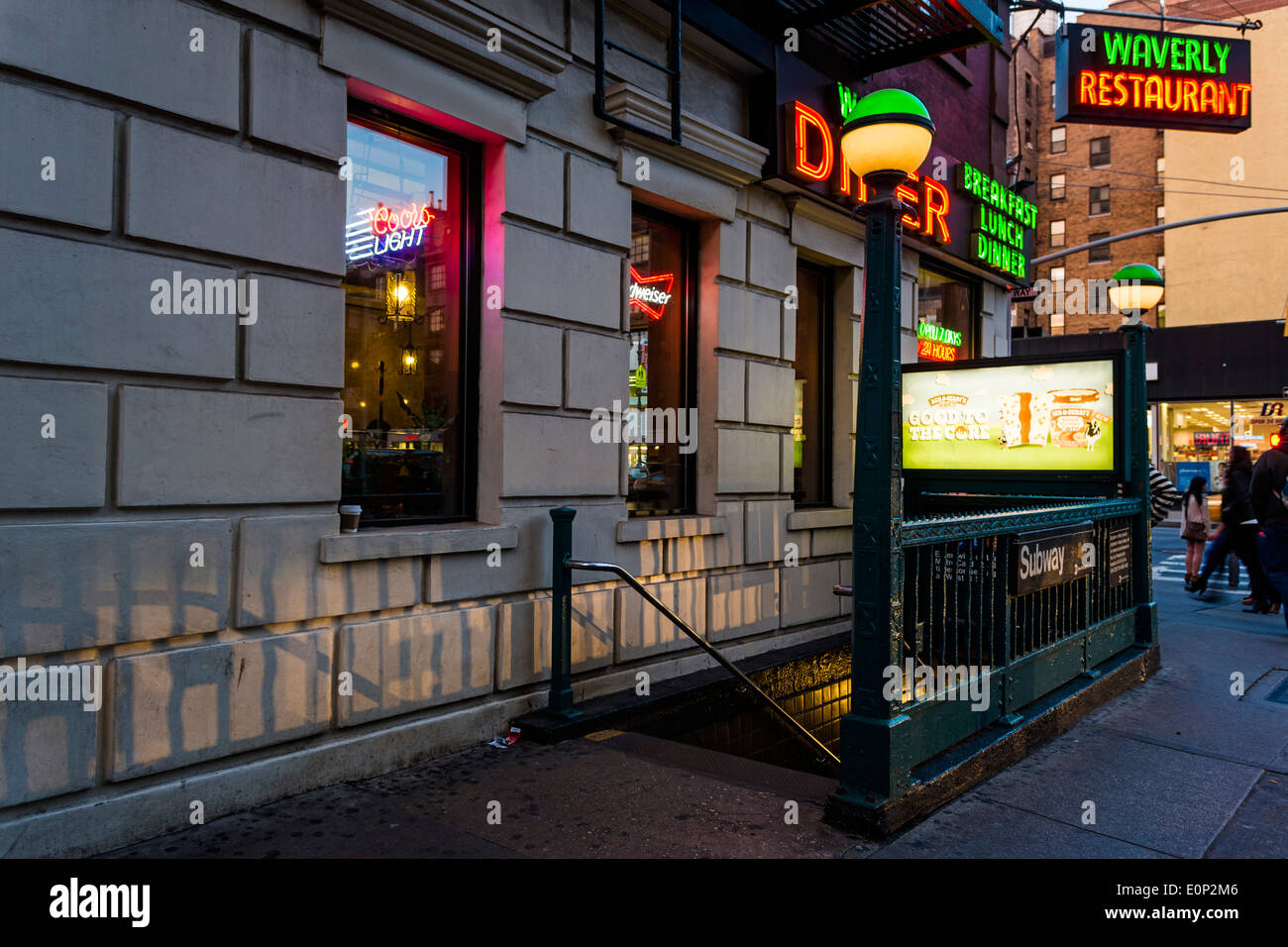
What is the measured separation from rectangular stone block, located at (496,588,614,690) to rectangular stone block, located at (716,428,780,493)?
184 centimetres

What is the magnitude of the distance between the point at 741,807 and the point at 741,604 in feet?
11.3

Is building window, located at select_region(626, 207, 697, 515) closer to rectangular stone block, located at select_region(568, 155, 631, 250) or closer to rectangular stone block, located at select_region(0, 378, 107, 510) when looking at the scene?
rectangular stone block, located at select_region(568, 155, 631, 250)

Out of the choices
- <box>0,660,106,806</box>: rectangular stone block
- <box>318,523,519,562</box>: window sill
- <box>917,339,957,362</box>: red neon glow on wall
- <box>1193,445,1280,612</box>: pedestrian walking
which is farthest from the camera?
<box>917,339,957,362</box>: red neon glow on wall

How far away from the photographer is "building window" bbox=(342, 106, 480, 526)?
5.37 m

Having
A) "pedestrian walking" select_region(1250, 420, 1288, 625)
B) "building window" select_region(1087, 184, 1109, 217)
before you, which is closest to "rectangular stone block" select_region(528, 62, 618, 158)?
"pedestrian walking" select_region(1250, 420, 1288, 625)

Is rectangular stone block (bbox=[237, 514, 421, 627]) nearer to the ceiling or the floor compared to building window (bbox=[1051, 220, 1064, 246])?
nearer to the floor

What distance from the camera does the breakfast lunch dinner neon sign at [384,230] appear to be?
5.41 meters

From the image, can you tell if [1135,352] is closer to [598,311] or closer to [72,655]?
[598,311]

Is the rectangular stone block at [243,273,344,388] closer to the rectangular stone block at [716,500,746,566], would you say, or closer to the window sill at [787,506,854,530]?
the rectangular stone block at [716,500,746,566]

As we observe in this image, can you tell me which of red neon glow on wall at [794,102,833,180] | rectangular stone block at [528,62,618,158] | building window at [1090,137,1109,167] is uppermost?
building window at [1090,137,1109,167]

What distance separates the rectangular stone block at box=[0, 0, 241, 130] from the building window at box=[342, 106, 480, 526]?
1.06 meters

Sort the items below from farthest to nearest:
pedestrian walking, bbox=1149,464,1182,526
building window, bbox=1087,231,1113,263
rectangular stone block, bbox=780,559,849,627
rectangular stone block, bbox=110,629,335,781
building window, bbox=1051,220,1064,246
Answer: building window, bbox=1051,220,1064,246 < building window, bbox=1087,231,1113,263 < pedestrian walking, bbox=1149,464,1182,526 < rectangular stone block, bbox=780,559,849,627 < rectangular stone block, bbox=110,629,335,781

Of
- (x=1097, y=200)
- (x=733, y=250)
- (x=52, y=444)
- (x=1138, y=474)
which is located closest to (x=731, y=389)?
(x=733, y=250)

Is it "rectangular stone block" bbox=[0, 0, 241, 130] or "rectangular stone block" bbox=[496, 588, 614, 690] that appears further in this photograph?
"rectangular stone block" bbox=[496, 588, 614, 690]
